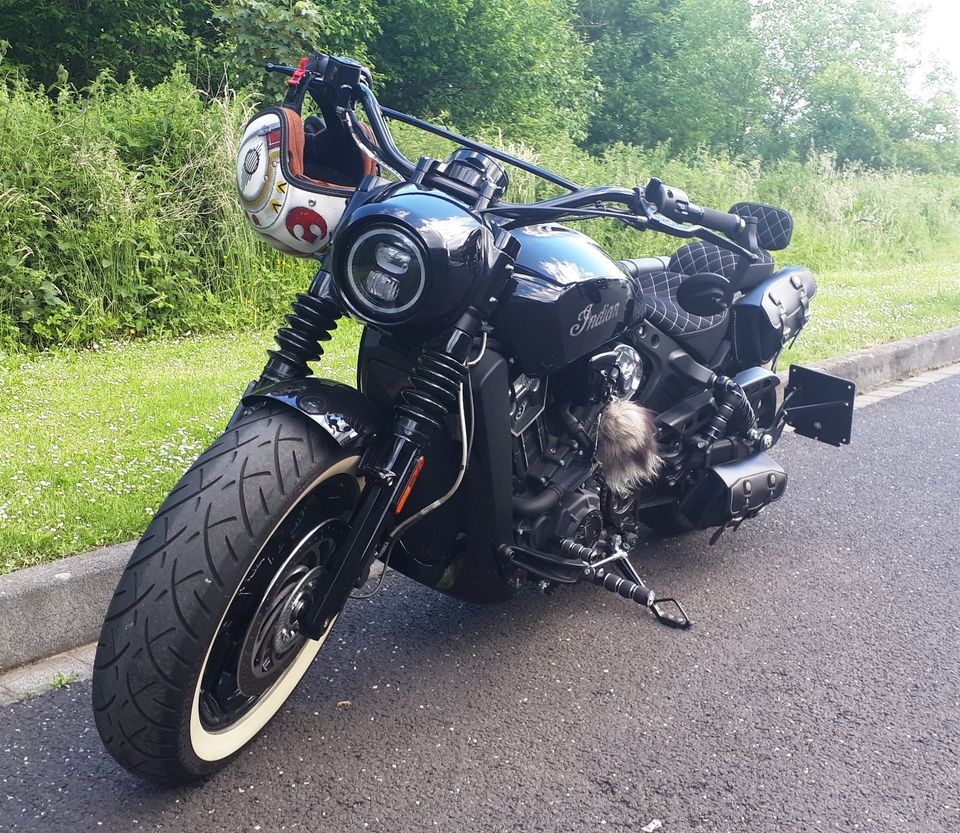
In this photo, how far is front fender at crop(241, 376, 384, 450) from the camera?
2355 millimetres

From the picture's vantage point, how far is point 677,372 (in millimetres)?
3719

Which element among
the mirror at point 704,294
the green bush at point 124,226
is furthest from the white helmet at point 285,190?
the green bush at point 124,226

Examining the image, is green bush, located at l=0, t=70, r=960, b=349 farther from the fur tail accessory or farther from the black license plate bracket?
the fur tail accessory

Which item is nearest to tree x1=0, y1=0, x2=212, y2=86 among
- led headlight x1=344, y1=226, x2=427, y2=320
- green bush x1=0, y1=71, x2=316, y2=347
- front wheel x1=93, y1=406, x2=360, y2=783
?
green bush x1=0, y1=71, x2=316, y2=347

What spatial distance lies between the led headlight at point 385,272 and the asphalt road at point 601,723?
110 centimetres

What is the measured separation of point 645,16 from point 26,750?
32.4m

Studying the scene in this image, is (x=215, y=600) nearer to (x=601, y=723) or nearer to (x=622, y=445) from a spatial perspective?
(x=601, y=723)

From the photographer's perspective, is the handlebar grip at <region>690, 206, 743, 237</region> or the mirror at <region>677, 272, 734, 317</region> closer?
the handlebar grip at <region>690, 206, 743, 237</region>

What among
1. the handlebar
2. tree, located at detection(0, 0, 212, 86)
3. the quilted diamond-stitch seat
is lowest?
tree, located at detection(0, 0, 212, 86)

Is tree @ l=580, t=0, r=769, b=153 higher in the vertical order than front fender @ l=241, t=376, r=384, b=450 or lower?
lower

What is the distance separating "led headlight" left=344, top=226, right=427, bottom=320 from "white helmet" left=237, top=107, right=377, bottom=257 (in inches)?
10.5

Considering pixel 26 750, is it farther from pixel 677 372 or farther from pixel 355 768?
pixel 677 372

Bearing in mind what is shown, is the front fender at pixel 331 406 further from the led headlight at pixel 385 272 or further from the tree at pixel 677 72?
the tree at pixel 677 72

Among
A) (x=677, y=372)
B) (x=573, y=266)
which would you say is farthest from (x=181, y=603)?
(x=677, y=372)
